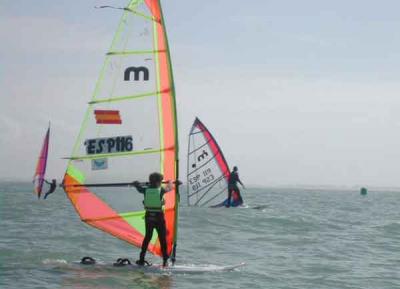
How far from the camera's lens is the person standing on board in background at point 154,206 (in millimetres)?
9789

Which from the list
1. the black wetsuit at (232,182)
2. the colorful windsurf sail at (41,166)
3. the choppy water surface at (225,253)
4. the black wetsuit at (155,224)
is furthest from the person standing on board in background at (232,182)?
the black wetsuit at (155,224)

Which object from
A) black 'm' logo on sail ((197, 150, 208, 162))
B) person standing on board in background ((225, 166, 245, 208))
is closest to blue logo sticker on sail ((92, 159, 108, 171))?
person standing on board in background ((225, 166, 245, 208))

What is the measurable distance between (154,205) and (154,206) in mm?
14

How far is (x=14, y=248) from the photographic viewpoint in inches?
487

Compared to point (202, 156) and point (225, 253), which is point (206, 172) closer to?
point (202, 156)

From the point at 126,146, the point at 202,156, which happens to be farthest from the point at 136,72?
the point at 202,156

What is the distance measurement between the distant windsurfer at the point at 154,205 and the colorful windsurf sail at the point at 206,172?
49.0 ft

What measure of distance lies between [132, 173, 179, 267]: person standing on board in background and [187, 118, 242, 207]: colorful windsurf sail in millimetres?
14929

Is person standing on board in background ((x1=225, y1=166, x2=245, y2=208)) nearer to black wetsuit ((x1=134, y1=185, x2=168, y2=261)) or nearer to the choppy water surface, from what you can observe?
the choppy water surface

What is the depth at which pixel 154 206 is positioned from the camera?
32.2 feet

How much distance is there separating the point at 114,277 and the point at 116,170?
62.1 inches

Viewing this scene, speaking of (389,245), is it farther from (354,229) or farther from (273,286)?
(273,286)

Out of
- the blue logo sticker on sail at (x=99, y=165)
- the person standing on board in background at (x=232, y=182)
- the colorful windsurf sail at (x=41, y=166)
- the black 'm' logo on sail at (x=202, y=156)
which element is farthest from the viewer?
the black 'm' logo on sail at (x=202, y=156)

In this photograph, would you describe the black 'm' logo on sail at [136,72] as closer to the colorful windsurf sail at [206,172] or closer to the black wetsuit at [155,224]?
the black wetsuit at [155,224]
